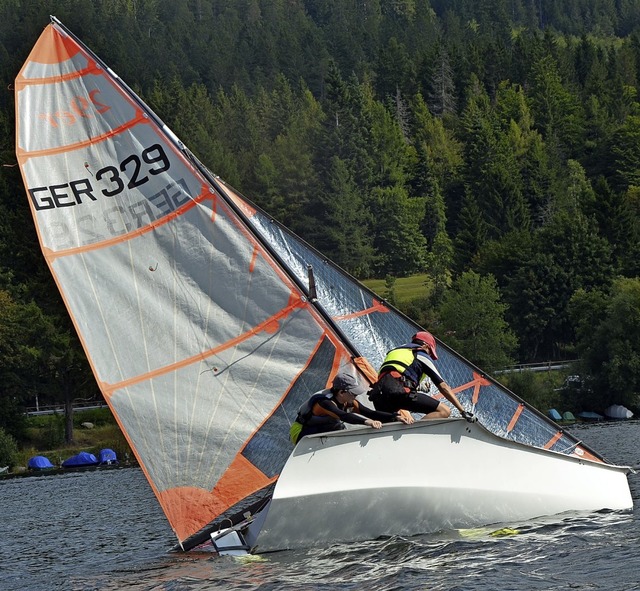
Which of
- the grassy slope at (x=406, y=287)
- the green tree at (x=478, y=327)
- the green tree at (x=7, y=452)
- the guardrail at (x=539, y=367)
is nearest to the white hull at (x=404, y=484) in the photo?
the green tree at (x=7, y=452)

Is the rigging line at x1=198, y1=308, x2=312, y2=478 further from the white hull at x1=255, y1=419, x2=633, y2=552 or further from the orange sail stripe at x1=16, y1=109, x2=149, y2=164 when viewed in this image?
the orange sail stripe at x1=16, y1=109, x2=149, y2=164

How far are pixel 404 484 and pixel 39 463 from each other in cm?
3638

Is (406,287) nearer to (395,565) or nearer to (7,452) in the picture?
(7,452)

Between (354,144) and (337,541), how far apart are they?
394 ft

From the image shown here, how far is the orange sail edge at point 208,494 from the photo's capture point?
56.3ft

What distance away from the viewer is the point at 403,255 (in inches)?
4970

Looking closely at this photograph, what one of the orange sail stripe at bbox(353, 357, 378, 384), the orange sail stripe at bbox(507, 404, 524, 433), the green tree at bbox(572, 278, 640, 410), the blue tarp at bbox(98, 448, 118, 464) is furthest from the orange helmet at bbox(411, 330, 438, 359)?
the green tree at bbox(572, 278, 640, 410)

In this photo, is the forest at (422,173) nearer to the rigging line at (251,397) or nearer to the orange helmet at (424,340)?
the rigging line at (251,397)

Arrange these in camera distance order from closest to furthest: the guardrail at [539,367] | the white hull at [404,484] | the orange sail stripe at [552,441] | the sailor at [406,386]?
the white hull at [404,484], the sailor at [406,386], the orange sail stripe at [552,441], the guardrail at [539,367]

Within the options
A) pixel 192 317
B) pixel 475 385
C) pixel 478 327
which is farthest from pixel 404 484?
pixel 478 327

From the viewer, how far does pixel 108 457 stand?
50469 millimetres

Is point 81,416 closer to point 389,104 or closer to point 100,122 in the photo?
point 100,122

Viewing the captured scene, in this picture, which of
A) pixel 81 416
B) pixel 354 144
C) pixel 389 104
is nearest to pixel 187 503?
pixel 81 416

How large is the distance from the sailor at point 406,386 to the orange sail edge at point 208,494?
2.07 metres
